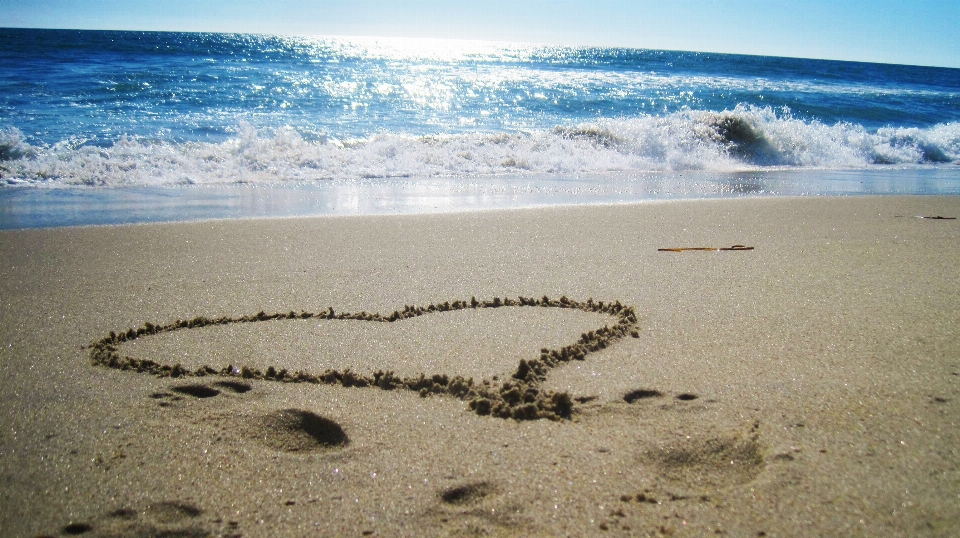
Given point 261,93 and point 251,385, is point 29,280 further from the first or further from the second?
point 261,93

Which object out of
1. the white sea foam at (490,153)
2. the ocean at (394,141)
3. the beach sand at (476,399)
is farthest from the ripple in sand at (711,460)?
the white sea foam at (490,153)

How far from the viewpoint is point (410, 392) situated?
5.88 ft

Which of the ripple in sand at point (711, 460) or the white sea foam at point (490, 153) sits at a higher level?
the white sea foam at point (490, 153)

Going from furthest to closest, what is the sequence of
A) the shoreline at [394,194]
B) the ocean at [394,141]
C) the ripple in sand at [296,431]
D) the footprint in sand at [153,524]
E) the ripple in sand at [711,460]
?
1. the ocean at [394,141]
2. the shoreline at [394,194]
3. the ripple in sand at [296,431]
4. the ripple in sand at [711,460]
5. the footprint in sand at [153,524]

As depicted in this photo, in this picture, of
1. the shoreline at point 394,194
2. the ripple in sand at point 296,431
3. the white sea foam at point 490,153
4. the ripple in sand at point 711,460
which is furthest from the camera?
the white sea foam at point 490,153

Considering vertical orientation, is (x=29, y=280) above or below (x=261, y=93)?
below

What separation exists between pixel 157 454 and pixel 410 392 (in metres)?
0.64

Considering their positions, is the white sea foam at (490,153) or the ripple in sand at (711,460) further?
the white sea foam at (490,153)

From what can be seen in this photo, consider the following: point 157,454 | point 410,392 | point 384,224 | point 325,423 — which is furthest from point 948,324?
point 384,224

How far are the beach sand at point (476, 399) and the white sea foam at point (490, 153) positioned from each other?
12.4 feet

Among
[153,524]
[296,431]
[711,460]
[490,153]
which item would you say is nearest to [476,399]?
[296,431]

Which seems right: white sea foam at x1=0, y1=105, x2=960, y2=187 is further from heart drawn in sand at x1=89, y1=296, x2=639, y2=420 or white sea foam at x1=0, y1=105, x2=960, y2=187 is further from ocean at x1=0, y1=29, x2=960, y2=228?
heart drawn in sand at x1=89, y1=296, x2=639, y2=420

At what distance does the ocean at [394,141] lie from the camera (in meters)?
5.81

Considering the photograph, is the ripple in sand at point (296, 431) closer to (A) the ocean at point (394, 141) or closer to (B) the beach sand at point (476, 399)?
(B) the beach sand at point (476, 399)
